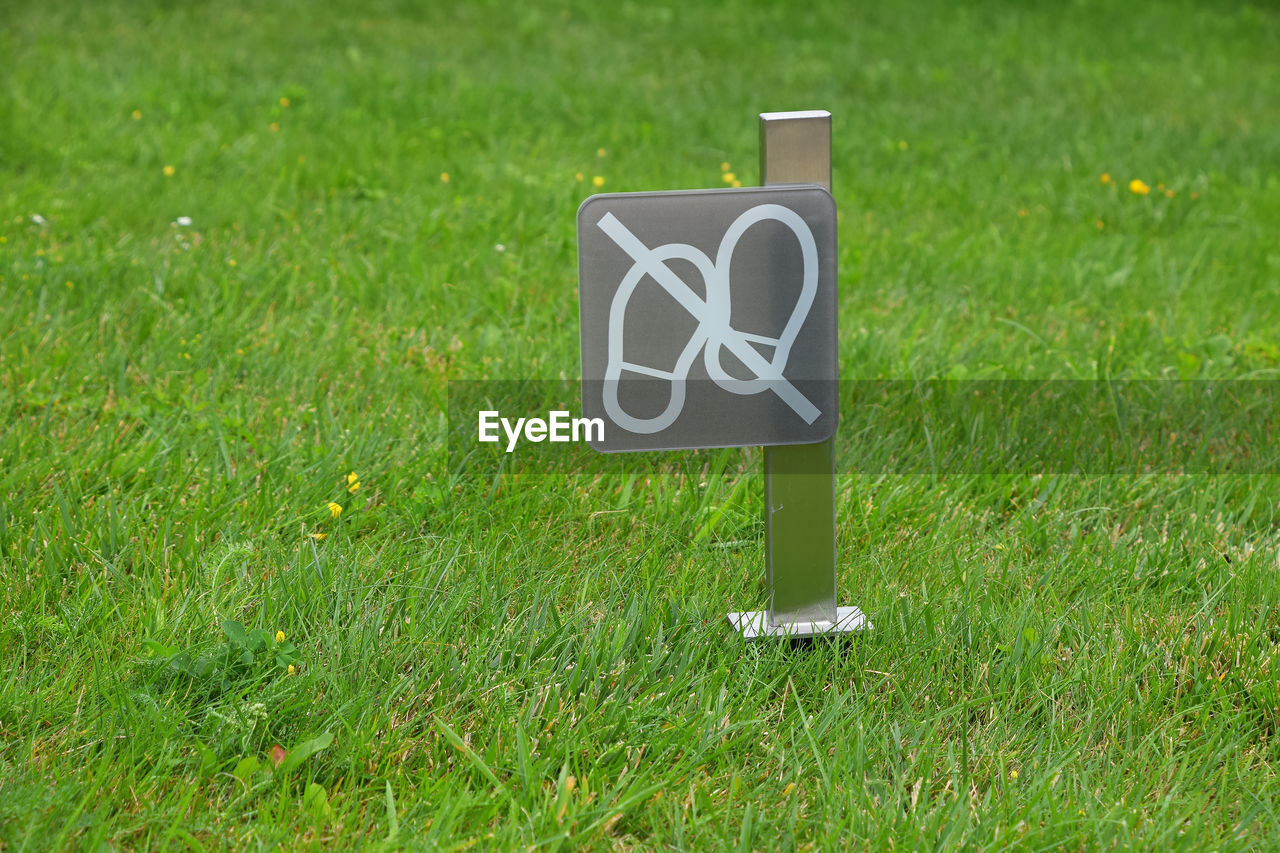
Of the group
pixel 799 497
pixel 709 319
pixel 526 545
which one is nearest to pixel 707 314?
pixel 709 319

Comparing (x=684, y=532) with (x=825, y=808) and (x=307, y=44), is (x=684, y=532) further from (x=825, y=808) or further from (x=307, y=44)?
(x=307, y=44)

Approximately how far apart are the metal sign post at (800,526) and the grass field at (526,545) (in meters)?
0.06

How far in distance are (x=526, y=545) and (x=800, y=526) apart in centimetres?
68

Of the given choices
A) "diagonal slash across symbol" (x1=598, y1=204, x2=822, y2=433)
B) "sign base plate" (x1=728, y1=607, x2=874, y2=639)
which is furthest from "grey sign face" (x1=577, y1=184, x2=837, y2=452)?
"sign base plate" (x1=728, y1=607, x2=874, y2=639)

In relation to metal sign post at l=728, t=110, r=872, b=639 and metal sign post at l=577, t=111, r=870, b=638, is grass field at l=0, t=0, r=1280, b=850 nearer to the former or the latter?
metal sign post at l=728, t=110, r=872, b=639

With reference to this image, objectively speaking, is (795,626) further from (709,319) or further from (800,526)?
(709,319)

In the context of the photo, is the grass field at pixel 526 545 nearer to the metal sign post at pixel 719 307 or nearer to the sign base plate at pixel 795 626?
the sign base plate at pixel 795 626

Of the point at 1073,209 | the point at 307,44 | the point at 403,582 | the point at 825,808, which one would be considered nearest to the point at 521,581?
the point at 403,582

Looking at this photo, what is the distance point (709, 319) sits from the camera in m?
2.17

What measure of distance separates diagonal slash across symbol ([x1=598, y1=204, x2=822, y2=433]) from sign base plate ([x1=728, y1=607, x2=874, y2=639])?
1.56ft

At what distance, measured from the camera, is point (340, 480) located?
2912 millimetres

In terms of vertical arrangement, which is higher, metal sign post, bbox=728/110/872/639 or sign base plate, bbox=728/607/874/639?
metal sign post, bbox=728/110/872/639

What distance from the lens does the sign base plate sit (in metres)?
2.36

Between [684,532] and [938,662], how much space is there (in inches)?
28.1
